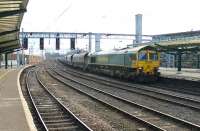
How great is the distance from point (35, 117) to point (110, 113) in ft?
9.66

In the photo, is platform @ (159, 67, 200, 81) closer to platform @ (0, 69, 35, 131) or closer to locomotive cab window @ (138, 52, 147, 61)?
locomotive cab window @ (138, 52, 147, 61)

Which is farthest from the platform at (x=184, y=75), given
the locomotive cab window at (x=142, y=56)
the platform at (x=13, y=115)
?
the platform at (x=13, y=115)

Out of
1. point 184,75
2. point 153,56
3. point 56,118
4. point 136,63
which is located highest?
point 153,56

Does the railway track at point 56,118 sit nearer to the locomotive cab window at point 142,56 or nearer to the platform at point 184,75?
the locomotive cab window at point 142,56

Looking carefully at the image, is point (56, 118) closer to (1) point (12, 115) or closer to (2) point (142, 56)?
(1) point (12, 115)

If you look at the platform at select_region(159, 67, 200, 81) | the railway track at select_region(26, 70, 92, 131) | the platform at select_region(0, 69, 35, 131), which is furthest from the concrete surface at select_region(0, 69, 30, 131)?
the platform at select_region(159, 67, 200, 81)

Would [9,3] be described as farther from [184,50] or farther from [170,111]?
[184,50]

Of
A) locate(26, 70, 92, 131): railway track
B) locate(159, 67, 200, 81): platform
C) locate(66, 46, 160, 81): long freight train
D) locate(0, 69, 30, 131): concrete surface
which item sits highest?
locate(66, 46, 160, 81): long freight train

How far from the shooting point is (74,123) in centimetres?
1368

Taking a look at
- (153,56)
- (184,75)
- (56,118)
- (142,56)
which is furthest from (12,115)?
(184,75)

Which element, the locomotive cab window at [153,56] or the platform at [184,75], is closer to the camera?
the locomotive cab window at [153,56]

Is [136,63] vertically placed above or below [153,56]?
below

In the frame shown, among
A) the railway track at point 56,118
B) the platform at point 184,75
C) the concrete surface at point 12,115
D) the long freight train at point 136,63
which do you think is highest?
the long freight train at point 136,63

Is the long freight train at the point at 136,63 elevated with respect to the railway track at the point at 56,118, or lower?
elevated
